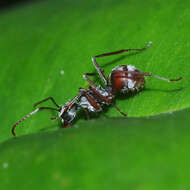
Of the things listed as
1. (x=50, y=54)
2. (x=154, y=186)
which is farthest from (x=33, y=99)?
(x=154, y=186)

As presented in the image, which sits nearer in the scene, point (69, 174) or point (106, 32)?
point (69, 174)

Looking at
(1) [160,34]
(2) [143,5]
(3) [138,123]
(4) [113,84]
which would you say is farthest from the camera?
(2) [143,5]

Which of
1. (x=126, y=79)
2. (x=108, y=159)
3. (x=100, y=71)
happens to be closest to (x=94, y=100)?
(x=100, y=71)

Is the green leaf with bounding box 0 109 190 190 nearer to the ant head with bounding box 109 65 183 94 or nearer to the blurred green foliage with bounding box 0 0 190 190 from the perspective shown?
the blurred green foliage with bounding box 0 0 190 190

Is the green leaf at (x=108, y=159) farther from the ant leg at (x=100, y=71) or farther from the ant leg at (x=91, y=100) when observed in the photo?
the ant leg at (x=100, y=71)

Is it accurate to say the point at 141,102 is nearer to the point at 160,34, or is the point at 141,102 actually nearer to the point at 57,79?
the point at 160,34

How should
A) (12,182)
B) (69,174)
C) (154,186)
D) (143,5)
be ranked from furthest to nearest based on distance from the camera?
(143,5) < (12,182) < (69,174) < (154,186)

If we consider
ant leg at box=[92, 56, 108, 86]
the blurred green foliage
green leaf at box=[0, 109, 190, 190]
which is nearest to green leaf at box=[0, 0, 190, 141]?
the blurred green foliage

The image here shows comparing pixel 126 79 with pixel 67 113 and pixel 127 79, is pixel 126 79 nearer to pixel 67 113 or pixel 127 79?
pixel 127 79
